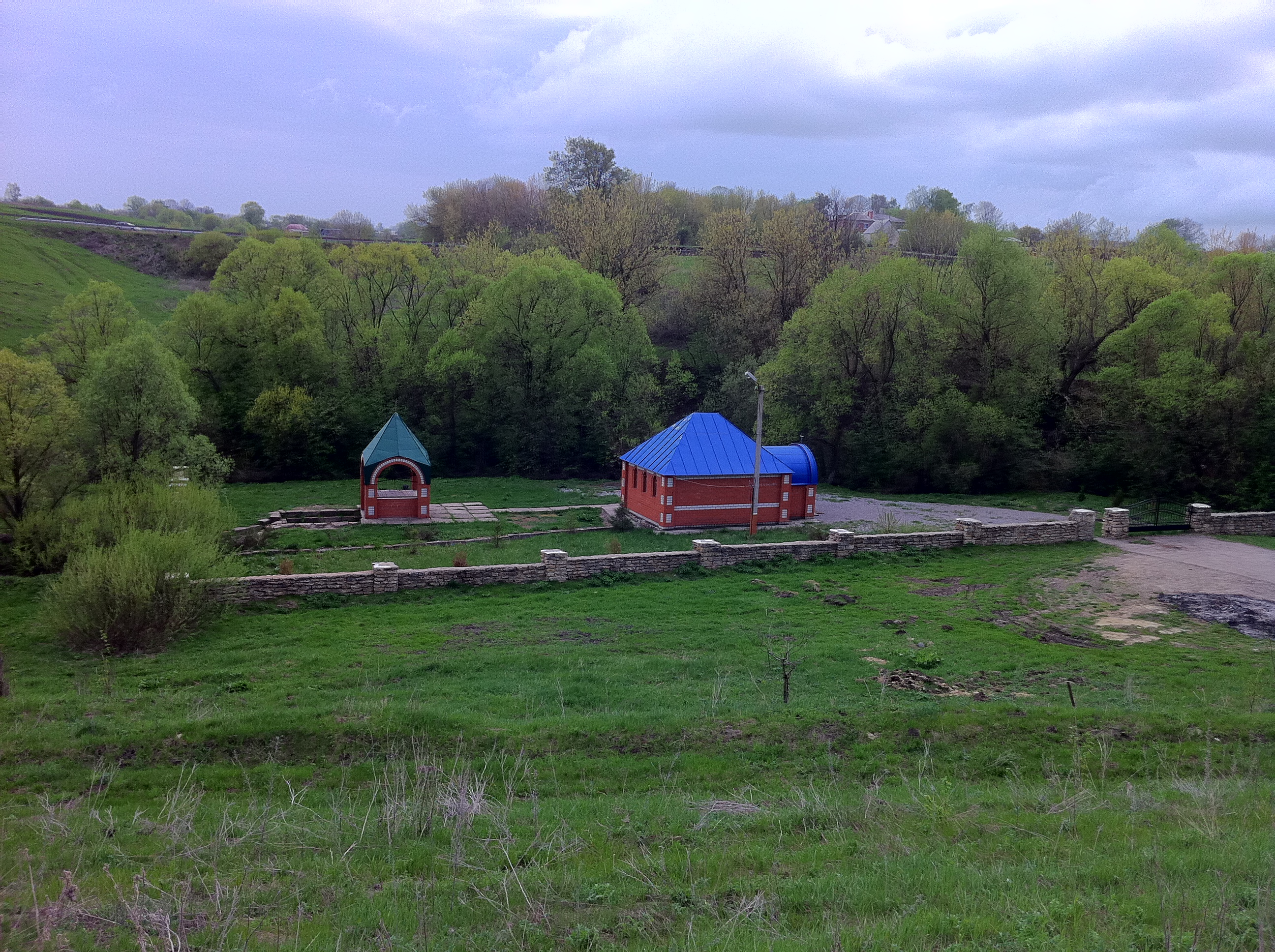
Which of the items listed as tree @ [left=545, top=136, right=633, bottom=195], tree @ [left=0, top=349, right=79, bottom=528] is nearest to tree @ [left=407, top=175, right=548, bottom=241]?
tree @ [left=545, top=136, right=633, bottom=195]

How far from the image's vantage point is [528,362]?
40.6 meters

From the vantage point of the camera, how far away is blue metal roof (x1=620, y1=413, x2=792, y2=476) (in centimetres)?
2664

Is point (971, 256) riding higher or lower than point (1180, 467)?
higher

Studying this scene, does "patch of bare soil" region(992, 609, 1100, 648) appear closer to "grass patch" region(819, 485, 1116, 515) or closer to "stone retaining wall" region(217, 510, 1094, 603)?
"stone retaining wall" region(217, 510, 1094, 603)

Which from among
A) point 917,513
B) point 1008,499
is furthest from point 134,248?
point 1008,499

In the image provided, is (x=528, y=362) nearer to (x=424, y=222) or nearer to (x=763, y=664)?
(x=763, y=664)

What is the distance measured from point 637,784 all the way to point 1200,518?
20908 millimetres

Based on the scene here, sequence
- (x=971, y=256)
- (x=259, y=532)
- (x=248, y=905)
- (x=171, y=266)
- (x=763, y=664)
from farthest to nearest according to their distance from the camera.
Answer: (x=171, y=266) → (x=971, y=256) → (x=259, y=532) → (x=763, y=664) → (x=248, y=905)

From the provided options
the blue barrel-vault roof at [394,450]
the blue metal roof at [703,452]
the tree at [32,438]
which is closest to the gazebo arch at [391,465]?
the blue barrel-vault roof at [394,450]

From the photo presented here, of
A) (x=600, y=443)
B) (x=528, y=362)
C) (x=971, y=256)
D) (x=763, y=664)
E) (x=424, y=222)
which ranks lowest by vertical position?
(x=763, y=664)

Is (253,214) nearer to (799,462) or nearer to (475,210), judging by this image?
(475,210)

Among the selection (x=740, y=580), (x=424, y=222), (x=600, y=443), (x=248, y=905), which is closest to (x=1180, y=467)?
(x=740, y=580)

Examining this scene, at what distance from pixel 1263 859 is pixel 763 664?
25.4 feet

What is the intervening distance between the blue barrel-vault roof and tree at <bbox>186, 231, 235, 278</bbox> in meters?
40.8
